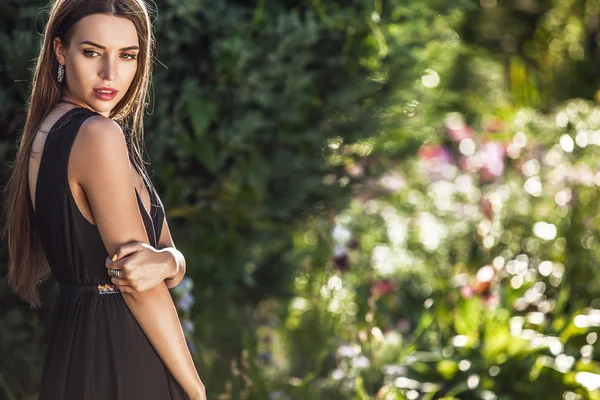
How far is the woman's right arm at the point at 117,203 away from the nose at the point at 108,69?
0.14m

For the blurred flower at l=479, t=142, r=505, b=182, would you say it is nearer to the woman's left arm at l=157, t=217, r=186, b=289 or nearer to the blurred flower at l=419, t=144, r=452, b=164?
the blurred flower at l=419, t=144, r=452, b=164

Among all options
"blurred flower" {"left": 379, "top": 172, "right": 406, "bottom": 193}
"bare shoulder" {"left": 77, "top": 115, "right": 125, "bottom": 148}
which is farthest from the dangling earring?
"blurred flower" {"left": 379, "top": 172, "right": 406, "bottom": 193}

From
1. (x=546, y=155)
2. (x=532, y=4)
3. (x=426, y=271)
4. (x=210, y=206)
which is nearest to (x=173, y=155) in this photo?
(x=210, y=206)

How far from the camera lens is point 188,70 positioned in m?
3.82

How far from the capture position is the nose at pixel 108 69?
6.98 feet

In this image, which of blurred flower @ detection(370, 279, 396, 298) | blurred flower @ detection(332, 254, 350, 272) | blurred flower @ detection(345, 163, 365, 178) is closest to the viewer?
blurred flower @ detection(345, 163, 365, 178)

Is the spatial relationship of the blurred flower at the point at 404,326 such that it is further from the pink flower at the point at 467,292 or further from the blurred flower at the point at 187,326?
the blurred flower at the point at 187,326

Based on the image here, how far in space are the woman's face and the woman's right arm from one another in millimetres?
134

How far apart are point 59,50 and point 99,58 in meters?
0.13

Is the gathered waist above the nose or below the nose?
below

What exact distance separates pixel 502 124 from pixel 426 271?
4.61 ft

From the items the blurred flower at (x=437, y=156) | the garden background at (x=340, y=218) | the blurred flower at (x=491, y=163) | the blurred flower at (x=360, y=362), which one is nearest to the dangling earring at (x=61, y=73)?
the garden background at (x=340, y=218)

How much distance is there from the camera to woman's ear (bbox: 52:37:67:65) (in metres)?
2.19

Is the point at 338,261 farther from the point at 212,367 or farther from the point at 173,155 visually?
the point at 173,155
